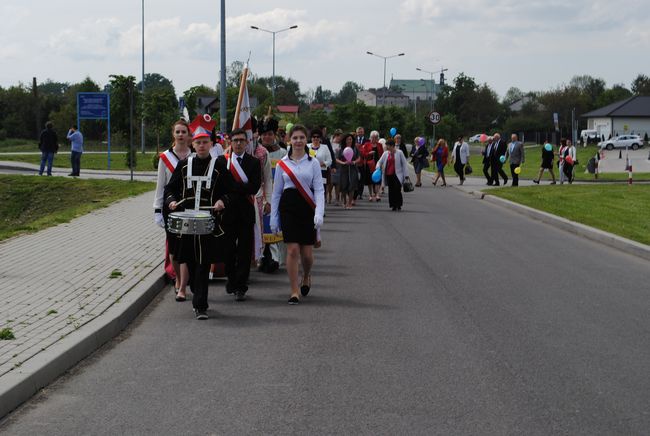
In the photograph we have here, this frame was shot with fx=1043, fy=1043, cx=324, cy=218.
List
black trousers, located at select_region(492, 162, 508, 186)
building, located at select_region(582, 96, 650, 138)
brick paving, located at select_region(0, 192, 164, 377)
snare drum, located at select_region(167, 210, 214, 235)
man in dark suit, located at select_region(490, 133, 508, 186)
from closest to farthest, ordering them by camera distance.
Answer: brick paving, located at select_region(0, 192, 164, 377) < snare drum, located at select_region(167, 210, 214, 235) < man in dark suit, located at select_region(490, 133, 508, 186) < black trousers, located at select_region(492, 162, 508, 186) < building, located at select_region(582, 96, 650, 138)

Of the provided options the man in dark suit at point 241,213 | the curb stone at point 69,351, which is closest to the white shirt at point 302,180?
the man in dark suit at point 241,213

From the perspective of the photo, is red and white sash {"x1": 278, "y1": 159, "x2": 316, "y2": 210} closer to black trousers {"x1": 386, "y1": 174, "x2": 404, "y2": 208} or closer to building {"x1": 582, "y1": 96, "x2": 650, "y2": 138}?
black trousers {"x1": 386, "y1": 174, "x2": 404, "y2": 208}

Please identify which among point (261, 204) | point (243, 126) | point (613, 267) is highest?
point (243, 126)

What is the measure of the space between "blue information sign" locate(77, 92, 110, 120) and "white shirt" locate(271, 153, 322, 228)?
3267 centimetres

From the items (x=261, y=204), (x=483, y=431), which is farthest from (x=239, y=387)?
(x=261, y=204)

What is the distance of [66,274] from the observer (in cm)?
1159

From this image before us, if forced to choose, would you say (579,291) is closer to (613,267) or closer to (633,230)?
(613,267)

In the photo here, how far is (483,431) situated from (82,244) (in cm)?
1044

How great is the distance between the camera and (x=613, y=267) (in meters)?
13.4

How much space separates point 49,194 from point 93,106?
1403cm

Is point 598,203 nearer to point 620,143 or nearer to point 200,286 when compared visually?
point 200,286

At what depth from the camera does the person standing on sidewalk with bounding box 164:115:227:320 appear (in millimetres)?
9359

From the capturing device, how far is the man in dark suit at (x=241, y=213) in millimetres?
10328

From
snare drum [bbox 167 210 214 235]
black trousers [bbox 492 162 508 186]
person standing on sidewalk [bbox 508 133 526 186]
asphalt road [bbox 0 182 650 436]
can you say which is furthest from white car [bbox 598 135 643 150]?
snare drum [bbox 167 210 214 235]
